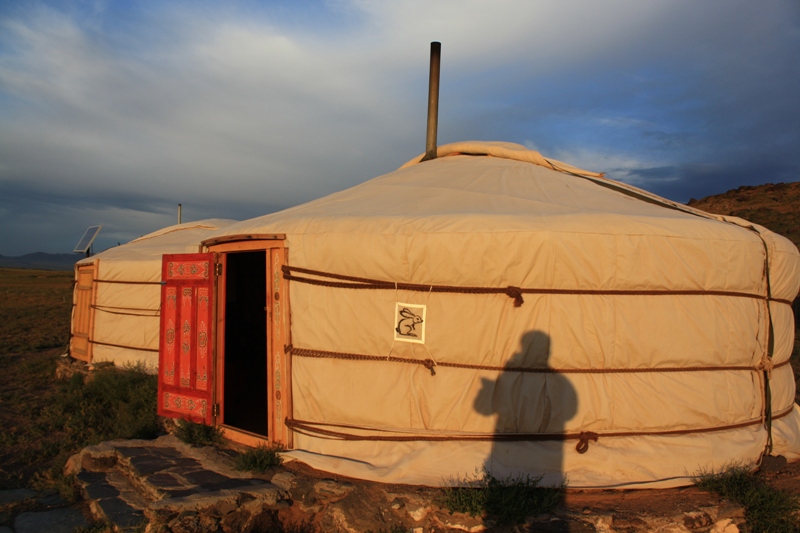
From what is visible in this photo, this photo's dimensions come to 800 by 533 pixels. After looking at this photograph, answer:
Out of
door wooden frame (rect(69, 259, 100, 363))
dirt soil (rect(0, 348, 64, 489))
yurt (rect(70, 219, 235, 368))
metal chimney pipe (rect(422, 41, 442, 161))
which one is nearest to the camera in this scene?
dirt soil (rect(0, 348, 64, 489))

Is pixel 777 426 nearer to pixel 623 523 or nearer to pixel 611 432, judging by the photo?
pixel 611 432

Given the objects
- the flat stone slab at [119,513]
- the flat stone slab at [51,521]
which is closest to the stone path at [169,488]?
the flat stone slab at [119,513]

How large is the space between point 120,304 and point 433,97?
16.3 ft

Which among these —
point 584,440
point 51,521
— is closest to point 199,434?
point 51,521

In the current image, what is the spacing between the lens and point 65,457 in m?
4.58

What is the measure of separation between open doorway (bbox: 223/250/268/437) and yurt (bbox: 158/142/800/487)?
179 cm

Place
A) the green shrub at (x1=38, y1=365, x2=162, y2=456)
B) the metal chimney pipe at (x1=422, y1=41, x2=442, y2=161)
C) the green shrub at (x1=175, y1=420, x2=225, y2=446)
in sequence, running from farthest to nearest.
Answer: the metal chimney pipe at (x1=422, y1=41, x2=442, y2=161) < the green shrub at (x1=38, y1=365, x2=162, y2=456) < the green shrub at (x1=175, y1=420, x2=225, y2=446)

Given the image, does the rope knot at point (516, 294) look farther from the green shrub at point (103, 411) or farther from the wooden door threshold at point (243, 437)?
the green shrub at point (103, 411)

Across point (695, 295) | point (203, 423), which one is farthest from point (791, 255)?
point (203, 423)

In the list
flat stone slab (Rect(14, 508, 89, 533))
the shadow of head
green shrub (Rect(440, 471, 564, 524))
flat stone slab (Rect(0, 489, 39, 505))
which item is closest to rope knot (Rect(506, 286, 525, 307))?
the shadow of head

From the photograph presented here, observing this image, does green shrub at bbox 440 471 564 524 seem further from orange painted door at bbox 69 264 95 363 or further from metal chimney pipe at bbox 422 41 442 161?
orange painted door at bbox 69 264 95 363

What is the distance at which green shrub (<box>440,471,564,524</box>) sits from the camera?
290 centimetres

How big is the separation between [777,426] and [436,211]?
113 inches

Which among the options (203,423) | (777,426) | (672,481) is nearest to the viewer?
(672,481)
